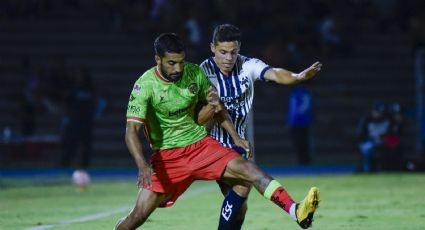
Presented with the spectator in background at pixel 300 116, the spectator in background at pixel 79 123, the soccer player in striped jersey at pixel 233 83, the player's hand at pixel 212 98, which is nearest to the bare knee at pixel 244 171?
the soccer player in striped jersey at pixel 233 83

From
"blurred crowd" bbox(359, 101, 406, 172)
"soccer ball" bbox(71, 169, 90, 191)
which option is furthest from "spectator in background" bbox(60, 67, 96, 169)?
"blurred crowd" bbox(359, 101, 406, 172)

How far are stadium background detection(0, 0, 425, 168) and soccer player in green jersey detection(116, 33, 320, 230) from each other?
50.3 feet

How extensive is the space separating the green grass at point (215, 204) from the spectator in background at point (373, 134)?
3.79 feet

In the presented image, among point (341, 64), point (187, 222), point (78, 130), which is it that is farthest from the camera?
point (341, 64)

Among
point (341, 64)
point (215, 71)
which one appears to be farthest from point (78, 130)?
point (215, 71)

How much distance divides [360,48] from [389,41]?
1.13 meters

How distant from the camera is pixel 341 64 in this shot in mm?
29766

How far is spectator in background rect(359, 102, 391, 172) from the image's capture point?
2169 cm

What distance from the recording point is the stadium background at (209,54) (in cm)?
2588

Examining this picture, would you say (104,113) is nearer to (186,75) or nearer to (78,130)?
(78,130)

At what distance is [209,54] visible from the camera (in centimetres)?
2528

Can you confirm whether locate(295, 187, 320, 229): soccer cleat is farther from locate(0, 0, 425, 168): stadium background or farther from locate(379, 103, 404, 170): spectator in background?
locate(0, 0, 425, 168): stadium background

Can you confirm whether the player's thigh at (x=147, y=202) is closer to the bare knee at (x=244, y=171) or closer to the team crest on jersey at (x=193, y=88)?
the bare knee at (x=244, y=171)

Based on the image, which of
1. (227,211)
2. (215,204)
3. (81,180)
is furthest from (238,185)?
(81,180)
